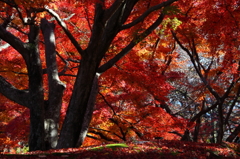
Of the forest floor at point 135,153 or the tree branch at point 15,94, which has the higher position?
the tree branch at point 15,94

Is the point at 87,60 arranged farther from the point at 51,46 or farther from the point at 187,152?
the point at 187,152

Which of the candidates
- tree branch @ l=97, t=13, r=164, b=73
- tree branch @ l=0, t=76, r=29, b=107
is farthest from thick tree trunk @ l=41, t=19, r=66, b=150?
tree branch @ l=97, t=13, r=164, b=73

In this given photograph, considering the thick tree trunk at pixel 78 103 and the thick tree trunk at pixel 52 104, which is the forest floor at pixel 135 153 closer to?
the thick tree trunk at pixel 78 103

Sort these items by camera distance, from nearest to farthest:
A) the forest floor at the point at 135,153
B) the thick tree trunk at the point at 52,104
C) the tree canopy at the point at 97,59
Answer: the forest floor at the point at 135,153, the tree canopy at the point at 97,59, the thick tree trunk at the point at 52,104

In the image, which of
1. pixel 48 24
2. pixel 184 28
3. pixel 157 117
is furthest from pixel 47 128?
pixel 184 28

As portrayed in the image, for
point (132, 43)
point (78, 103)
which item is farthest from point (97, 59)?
point (78, 103)

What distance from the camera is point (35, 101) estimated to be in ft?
20.0

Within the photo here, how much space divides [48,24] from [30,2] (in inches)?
102

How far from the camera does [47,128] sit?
6.57 metres

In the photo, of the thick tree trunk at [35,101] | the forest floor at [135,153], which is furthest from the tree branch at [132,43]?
the forest floor at [135,153]

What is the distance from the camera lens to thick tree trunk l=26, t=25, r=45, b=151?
6.07 meters

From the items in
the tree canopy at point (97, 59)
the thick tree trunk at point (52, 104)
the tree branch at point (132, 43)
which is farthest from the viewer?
the thick tree trunk at point (52, 104)

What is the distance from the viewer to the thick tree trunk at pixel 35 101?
6.07 m

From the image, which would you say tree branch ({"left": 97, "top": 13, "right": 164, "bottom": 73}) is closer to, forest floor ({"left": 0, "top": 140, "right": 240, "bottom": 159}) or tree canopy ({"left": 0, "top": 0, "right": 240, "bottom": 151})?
tree canopy ({"left": 0, "top": 0, "right": 240, "bottom": 151})
